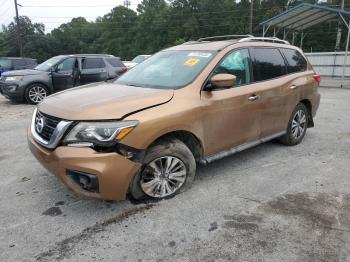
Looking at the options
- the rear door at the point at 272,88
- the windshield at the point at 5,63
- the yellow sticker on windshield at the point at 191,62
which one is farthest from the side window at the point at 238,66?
Answer: the windshield at the point at 5,63

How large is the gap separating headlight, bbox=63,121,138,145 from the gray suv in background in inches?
281

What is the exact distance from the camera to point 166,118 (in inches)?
130

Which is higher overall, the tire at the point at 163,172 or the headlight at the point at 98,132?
the headlight at the point at 98,132

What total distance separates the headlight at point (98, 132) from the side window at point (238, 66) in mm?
1495

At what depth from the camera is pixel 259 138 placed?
15.0ft

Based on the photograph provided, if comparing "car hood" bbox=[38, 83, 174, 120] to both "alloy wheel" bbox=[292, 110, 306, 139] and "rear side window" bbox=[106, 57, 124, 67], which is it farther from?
"rear side window" bbox=[106, 57, 124, 67]

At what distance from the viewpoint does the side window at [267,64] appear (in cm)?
449

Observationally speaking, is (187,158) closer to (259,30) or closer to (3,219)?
(3,219)

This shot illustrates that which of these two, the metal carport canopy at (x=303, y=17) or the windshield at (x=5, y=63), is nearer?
the metal carport canopy at (x=303, y=17)

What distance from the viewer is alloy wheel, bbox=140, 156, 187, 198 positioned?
11.1 feet

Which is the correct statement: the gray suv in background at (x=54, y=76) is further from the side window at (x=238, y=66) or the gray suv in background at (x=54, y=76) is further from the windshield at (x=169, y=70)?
the side window at (x=238, y=66)

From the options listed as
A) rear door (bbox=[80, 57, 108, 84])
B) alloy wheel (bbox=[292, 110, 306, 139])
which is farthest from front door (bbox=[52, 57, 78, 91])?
alloy wheel (bbox=[292, 110, 306, 139])

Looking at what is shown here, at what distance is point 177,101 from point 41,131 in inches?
56.9

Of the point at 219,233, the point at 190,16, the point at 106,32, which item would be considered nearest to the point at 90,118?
the point at 219,233
